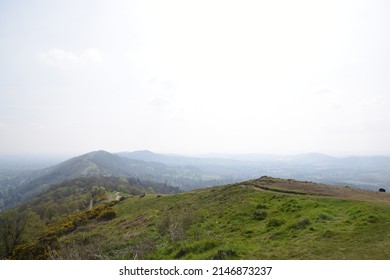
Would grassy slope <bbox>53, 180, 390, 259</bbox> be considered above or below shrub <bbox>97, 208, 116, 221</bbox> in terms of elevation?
above

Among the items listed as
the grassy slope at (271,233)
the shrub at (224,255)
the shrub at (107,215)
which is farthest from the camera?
the shrub at (107,215)

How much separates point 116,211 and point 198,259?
42.5 m

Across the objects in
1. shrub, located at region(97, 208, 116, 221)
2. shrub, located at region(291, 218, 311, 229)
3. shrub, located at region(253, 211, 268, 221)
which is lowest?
shrub, located at region(97, 208, 116, 221)

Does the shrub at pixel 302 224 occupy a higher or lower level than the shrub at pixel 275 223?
higher

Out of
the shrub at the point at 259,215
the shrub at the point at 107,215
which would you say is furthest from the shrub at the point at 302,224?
the shrub at the point at 107,215

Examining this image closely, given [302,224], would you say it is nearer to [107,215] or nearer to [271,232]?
[271,232]

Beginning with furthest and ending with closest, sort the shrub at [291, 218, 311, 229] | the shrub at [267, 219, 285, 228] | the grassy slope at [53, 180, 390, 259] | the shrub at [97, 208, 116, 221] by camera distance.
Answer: the shrub at [97, 208, 116, 221]
the shrub at [267, 219, 285, 228]
the shrub at [291, 218, 311, 229]
the grassy slope at [53, 180, 390, 259]

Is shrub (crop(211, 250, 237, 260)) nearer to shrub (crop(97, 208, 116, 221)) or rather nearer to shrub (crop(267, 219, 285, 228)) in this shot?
shrub (crop(267, 219, 285, 228))

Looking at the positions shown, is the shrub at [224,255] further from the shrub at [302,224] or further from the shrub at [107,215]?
the shrub at [107,215]

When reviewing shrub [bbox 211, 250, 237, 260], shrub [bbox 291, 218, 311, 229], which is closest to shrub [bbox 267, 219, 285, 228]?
shrub [bbox 291, 218, 311, 229]

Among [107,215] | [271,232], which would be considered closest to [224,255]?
[271,232]

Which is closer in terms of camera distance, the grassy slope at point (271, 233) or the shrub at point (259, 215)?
the grassy slope at point (271, 233)
